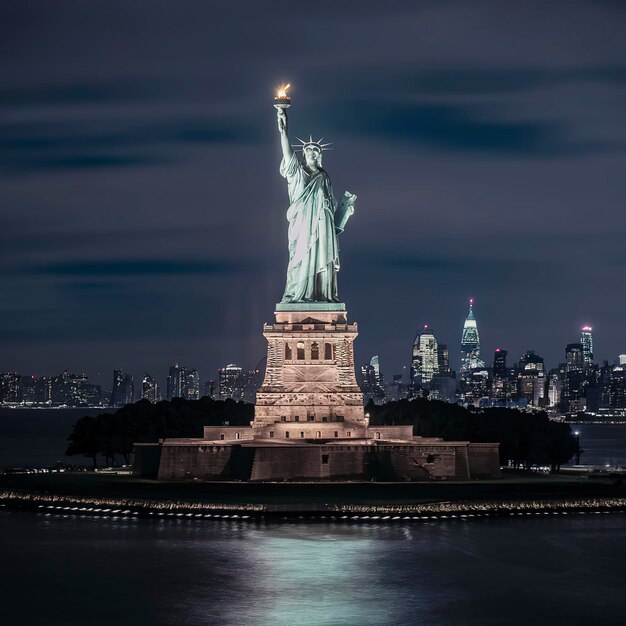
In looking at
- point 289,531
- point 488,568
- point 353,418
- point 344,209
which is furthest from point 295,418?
point 488,568

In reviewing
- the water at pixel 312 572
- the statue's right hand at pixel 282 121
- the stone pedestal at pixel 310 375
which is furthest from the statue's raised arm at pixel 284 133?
the water at pixel 312 572

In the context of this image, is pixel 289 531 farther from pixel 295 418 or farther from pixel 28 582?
pixel 295 418

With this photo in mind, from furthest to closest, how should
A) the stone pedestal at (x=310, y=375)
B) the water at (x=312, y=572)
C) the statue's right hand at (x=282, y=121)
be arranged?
the statue's right hand at (x=282, y=121), the stone pedestal at (x=310, y=375), the water at (x=312, y=572)

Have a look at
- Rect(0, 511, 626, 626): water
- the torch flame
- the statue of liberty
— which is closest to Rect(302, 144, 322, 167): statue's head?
the statue of liberty

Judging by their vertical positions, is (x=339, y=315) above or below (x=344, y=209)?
below

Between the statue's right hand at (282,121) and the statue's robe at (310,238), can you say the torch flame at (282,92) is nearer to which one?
the statue's right hand at (282,121)

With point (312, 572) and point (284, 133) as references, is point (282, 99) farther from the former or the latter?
point (312, 572)

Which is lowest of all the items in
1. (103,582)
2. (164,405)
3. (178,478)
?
(103,582)
